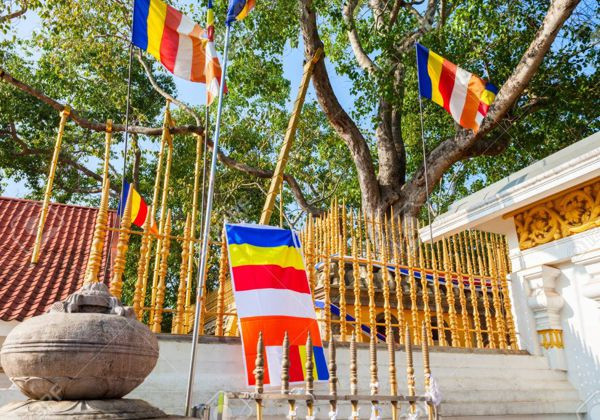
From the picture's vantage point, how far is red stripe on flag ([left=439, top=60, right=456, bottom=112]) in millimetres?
6441

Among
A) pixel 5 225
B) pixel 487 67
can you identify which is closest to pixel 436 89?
pixel 487 67

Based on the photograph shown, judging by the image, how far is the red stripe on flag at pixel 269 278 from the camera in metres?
3.90

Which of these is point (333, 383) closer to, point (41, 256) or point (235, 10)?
point (235, 10)

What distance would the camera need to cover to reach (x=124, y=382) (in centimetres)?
228

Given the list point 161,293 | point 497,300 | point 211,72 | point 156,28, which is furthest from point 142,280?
point 497,300

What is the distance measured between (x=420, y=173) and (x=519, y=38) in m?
3.57

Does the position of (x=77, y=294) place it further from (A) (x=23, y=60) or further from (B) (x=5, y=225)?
(A) (x=23, y=60)

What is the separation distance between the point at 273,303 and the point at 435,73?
4157 millimetres

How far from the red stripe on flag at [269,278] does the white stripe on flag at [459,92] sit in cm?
364

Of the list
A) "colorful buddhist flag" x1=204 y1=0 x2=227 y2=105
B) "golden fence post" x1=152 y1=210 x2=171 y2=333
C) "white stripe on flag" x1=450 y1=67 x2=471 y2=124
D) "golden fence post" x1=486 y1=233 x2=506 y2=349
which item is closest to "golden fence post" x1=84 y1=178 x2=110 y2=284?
"golden fence post" x1=152 y1=210 x2=171 y2=333

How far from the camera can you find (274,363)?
365 centimetres

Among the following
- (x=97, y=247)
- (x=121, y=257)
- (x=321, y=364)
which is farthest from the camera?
(x=321, y=364)

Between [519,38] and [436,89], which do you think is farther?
[519,38]

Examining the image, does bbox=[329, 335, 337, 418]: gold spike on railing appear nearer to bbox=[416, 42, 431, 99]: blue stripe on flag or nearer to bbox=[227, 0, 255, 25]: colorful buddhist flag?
bbox=[227, 0, 255, 25]: colorful buddhist flag
